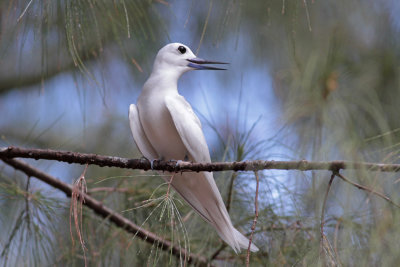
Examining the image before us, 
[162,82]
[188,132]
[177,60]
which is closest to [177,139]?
[188,132]

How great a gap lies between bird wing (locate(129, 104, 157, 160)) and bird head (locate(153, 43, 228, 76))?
310 mm

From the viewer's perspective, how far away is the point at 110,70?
335 cm

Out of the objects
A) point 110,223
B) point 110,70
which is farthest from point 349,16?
point 110,223

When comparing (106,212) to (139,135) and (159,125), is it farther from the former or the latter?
(159,125)

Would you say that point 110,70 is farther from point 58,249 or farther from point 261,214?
point 261,214

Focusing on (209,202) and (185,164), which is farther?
(209,202)

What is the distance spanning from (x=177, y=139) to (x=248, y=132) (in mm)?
410

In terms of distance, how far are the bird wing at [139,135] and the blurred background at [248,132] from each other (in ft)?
0.48

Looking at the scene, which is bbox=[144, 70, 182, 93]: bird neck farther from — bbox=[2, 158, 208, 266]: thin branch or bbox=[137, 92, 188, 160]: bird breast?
bbox=[2, 158, 208, 266]: thin branch

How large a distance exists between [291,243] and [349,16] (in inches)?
62.4

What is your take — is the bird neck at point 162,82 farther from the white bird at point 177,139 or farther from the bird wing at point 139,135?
the bird wing at point 139,135

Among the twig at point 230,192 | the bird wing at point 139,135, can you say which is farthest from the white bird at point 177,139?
the twig at point 230,192

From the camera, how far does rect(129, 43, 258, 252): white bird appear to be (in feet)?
7.43

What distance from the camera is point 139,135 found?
2.55 metres
